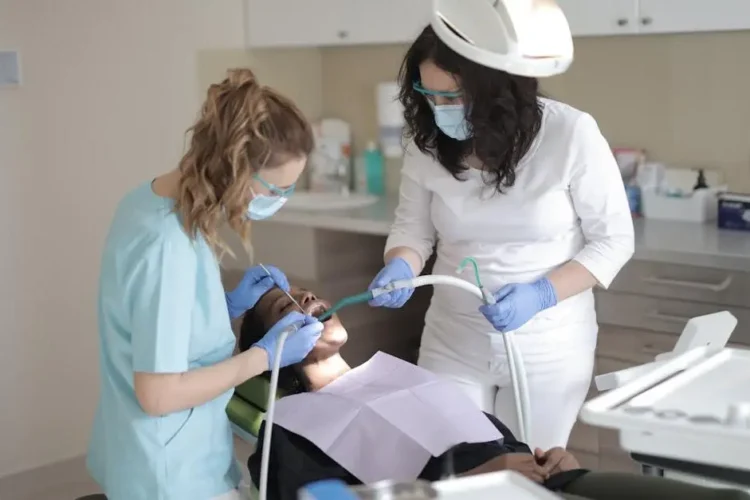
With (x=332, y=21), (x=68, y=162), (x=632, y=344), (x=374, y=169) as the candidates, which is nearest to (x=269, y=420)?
(x=632, y=344)

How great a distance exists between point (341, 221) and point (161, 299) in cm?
171

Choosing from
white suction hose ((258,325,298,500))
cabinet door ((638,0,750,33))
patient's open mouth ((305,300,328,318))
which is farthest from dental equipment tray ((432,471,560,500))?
cabinet door ((638,0,750,33))

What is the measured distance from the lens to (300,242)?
343 centimetres

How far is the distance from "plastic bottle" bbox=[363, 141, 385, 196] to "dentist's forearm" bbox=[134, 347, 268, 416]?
2155 mm

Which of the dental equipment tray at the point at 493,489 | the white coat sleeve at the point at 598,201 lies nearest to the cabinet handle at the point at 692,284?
the white coat sleeve at the point at 598,201

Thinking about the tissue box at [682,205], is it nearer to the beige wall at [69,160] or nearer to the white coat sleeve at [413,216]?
the white coat sleeve at [413,216]

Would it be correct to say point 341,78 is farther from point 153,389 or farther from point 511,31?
point 153,389

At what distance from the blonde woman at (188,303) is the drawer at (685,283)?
1247 mm

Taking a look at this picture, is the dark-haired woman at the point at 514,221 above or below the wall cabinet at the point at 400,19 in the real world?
below

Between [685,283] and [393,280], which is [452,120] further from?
[685,283]

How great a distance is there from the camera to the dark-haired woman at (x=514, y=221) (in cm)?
198

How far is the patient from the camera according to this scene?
4.43 ft

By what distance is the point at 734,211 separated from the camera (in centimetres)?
292

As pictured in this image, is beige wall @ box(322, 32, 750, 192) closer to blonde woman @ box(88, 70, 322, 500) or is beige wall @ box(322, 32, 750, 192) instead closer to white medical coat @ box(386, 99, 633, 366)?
white medical coat @ box(386, 99, 633, 366)
